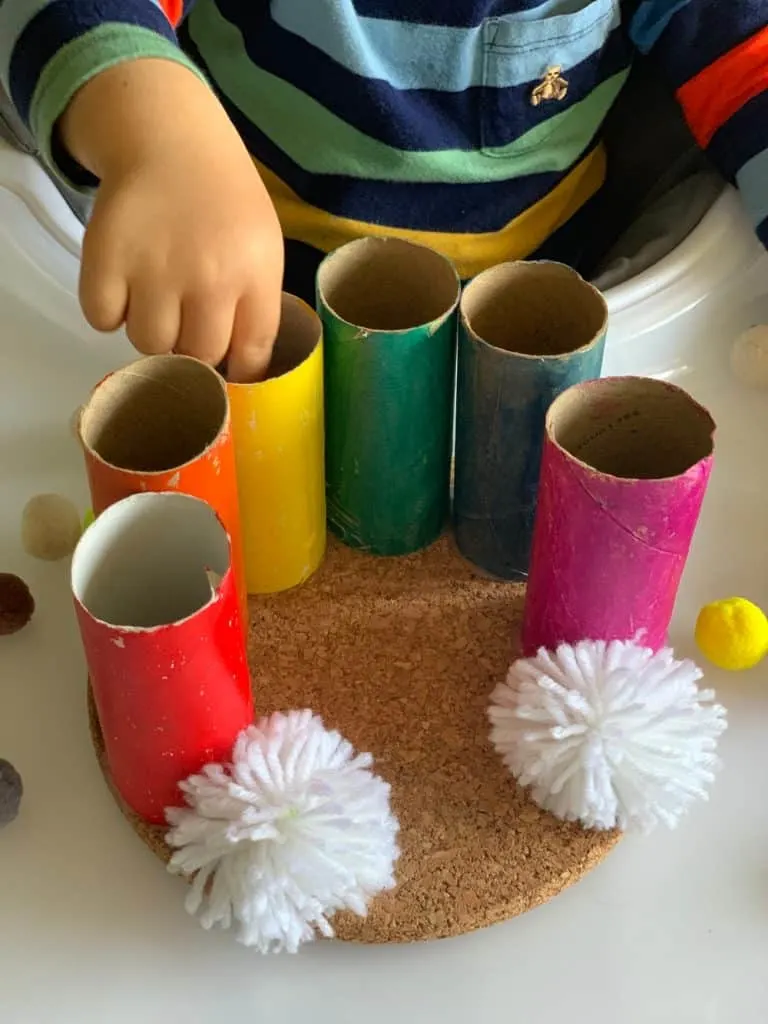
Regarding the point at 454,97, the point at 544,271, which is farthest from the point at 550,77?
the point at 544,271

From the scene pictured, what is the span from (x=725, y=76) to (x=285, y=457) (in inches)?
14.2

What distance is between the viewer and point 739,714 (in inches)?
20.1

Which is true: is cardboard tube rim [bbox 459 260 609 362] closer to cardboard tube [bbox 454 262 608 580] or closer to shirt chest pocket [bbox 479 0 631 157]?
cardboard tube [bbox 454 262 608 580]

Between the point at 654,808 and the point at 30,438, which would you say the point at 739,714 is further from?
the point at 30,438

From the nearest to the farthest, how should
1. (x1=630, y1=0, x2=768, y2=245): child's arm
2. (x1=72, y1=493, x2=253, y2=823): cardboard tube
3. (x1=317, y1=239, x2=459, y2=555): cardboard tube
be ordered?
1. (x1=72, y1=493, x2=253, y2=823): cardboard tube
2. (x1=317, y1=239, x2=459, y2=555): cardboard tube
3. (x1=630, y1=0, x2=768, y2=245): child's arm

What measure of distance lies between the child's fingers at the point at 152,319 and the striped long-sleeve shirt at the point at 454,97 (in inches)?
9.3

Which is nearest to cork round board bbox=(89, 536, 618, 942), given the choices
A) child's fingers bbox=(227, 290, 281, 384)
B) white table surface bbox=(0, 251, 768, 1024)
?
white table surface bbox=(0, 251, 768, 1024)

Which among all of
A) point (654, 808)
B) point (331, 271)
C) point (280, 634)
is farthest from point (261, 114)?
point (654, 808)

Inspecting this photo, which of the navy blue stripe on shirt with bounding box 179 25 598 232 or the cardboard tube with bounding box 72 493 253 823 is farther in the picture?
the navy blue stripe on shirt with bounding box 179 25 598 232

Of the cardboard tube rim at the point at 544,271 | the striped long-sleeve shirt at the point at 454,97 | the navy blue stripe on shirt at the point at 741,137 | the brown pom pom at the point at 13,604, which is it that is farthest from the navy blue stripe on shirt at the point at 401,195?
the brown pom pom at the point at 13,604

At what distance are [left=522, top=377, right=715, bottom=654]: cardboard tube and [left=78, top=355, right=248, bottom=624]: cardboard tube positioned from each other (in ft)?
0.40

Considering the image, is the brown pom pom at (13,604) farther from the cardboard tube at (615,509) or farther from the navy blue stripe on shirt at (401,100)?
the navy blue stripe on shirt at (401,100)

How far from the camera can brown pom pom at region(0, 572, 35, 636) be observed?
522 mm

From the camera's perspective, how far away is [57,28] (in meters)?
0.49
